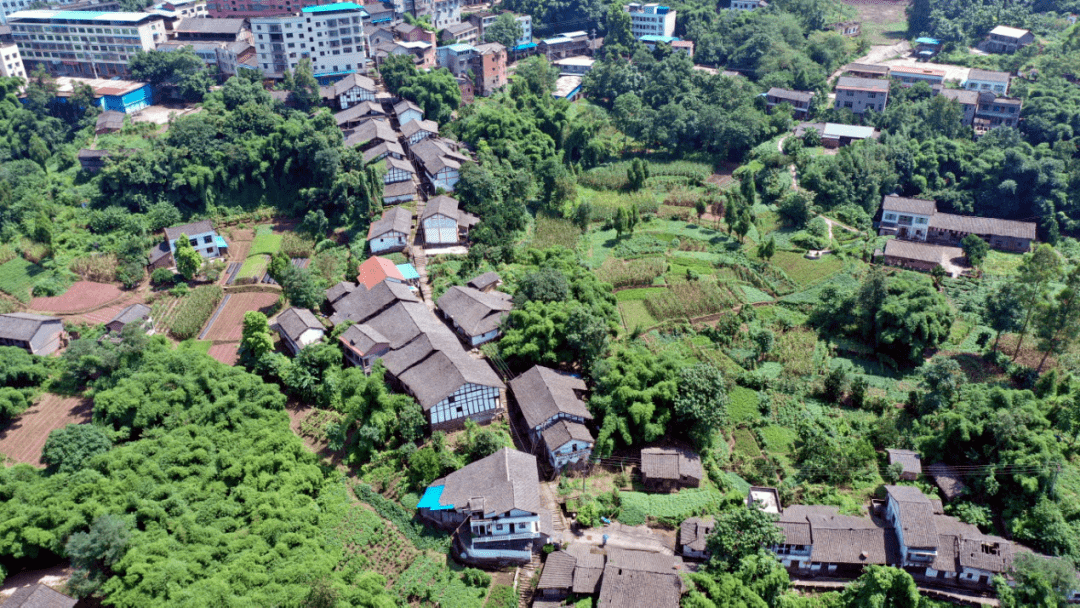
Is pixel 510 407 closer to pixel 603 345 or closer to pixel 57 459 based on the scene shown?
pixel 603 345

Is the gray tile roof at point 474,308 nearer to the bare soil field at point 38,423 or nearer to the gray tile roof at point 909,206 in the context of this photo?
the bare soil field at point 38,423

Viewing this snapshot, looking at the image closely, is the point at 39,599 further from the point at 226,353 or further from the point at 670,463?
the point at 670,463

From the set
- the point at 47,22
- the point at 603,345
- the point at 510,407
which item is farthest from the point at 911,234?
the point at 47,22

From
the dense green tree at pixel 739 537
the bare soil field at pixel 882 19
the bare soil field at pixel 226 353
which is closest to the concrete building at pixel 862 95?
the bare soil field at pixel 882 19

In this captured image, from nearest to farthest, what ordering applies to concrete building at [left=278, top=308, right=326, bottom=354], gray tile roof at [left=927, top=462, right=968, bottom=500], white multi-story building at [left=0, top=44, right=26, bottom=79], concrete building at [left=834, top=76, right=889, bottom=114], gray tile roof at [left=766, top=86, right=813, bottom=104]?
gray tile roof at [left=927, top=462, right=968, bottom=500] < concrete building at [left=278, top=308, right=326, bottom=354] < white multi-story building at [left=0, top=44, right=26, bottom=79] < concrete building at [left=834, top=76, right=889, bottom=114] < gray tile roof at [left=766, top=86, right=813, bottom=104]

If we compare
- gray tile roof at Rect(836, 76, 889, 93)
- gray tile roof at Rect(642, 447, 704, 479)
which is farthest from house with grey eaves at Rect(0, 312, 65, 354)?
gray tile roof at Rect(836, 76, 889, 93)

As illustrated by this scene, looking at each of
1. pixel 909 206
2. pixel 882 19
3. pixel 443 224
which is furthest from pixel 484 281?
pixel 882 19

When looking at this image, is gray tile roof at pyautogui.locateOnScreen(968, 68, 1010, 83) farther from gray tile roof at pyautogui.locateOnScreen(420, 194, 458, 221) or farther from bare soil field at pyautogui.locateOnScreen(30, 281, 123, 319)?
bare soil field at pyautogui.locateOnScreen(30, 281, 123, 319)
